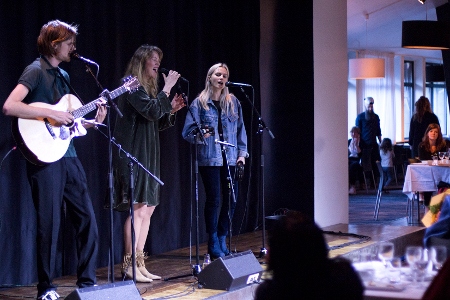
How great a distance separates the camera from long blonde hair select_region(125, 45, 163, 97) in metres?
5.08

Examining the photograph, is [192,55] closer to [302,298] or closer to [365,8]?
[302,298]

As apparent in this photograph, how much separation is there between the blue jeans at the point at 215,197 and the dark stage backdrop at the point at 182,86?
6.4 inches

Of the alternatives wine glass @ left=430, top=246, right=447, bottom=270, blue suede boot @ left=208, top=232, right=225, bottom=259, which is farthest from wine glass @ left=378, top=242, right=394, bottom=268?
blue suede boot @ left=208, top=232, right=225, bottom=259

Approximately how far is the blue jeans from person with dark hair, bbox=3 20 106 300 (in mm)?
1321

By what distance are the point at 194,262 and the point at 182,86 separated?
1.69 meters

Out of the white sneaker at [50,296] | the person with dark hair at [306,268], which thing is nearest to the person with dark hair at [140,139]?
the white sneaker at [50,296]

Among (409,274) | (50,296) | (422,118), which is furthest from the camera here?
(422,118)

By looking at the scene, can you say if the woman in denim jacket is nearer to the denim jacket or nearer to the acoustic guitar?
the denim jacket

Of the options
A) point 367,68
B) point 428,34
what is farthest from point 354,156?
point 428,34

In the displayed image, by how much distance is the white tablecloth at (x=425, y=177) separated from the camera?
856 cm

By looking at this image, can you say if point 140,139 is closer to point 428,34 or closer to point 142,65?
point 142,65

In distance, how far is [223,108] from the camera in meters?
5.79

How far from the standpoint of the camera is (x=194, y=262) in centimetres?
614

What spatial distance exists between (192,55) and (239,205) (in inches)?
67.7
